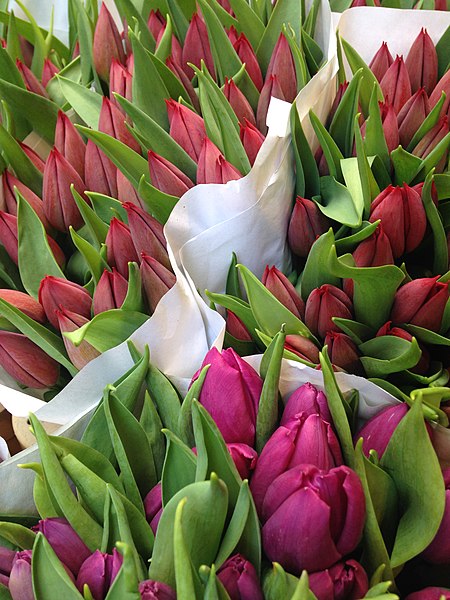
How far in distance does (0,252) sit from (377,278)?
1.11ft

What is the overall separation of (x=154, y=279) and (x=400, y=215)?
0.20m

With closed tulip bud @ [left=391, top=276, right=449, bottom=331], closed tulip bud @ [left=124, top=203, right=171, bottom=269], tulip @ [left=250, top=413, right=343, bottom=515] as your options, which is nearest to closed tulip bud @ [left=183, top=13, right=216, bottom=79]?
closed tulip bud @ [left=124, top=203, right=171, bottom=269]

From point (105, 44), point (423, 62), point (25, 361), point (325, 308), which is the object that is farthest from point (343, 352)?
point (105, 44)

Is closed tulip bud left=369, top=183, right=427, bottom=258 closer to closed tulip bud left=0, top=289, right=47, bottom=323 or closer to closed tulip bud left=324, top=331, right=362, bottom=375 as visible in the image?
closed tulip bud left=324, top=331, right=362, bottom=375

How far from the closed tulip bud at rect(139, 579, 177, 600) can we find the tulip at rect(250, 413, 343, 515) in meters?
0.07

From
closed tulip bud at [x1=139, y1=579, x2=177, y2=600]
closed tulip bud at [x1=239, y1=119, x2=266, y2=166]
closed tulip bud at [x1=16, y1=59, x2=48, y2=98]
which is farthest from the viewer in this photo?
closed tulip bud at [x1=16, y1=59, x2=48, y2=98]

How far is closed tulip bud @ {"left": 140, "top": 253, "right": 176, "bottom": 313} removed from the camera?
1.96 feet

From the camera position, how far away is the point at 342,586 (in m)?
0.41

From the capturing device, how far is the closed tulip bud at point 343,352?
55 cm

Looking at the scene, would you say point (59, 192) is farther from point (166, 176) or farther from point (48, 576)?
point (48, 576)

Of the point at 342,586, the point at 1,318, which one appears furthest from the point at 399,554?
the point at 1,318

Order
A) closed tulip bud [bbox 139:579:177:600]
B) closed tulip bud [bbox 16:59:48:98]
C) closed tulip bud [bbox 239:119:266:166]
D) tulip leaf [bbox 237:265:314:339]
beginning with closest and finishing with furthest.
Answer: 1. closed tulip bud [bbox 139:579:177:600]
2. tulip leaf [bbox 237:265:314:339]
3. closed tulip bud [bbox 239:119:266:166]
4. closed tulip bud [bbox 16:59:48:98]

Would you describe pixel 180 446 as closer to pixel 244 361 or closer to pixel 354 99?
pixel 244 361

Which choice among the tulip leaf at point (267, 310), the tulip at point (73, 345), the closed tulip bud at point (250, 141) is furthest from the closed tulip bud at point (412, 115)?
the tulip at point (73, 345)
